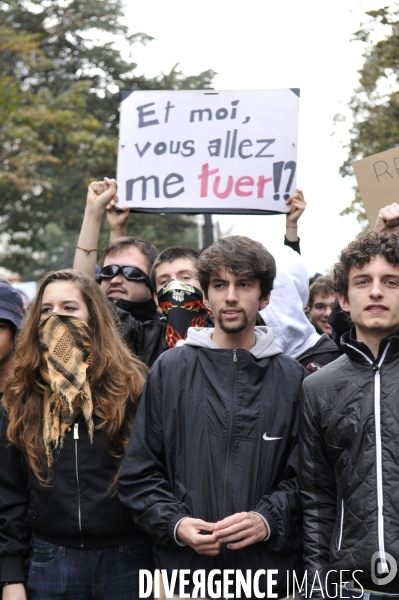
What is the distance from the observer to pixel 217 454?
3.44 m

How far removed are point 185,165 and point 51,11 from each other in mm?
21232

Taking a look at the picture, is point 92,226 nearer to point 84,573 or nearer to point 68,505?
point 68,505

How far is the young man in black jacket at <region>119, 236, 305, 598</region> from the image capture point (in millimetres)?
3346

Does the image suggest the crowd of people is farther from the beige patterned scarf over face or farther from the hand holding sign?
the hand holding sign

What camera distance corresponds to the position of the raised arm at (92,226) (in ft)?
15.7

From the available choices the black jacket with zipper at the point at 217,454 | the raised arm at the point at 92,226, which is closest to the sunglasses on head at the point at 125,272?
the raised arm at the point at 92,226

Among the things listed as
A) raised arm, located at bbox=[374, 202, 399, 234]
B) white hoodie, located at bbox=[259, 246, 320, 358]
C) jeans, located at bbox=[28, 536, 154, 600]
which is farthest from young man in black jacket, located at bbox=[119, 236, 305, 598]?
white hoodie, located at bbox=[259, 246, 320, 358]

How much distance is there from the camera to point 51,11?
25.1 meters

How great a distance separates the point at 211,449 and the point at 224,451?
0.05m

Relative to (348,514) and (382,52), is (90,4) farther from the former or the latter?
(348,514)

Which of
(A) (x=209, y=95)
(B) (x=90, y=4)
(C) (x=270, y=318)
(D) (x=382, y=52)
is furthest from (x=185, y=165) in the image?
(B) (x=90, y=4)

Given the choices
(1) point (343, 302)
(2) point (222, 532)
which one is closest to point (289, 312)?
(1) point (343, 302)

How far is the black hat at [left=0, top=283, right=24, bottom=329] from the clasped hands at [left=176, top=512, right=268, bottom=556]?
156 cm

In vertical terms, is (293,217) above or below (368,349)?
above
